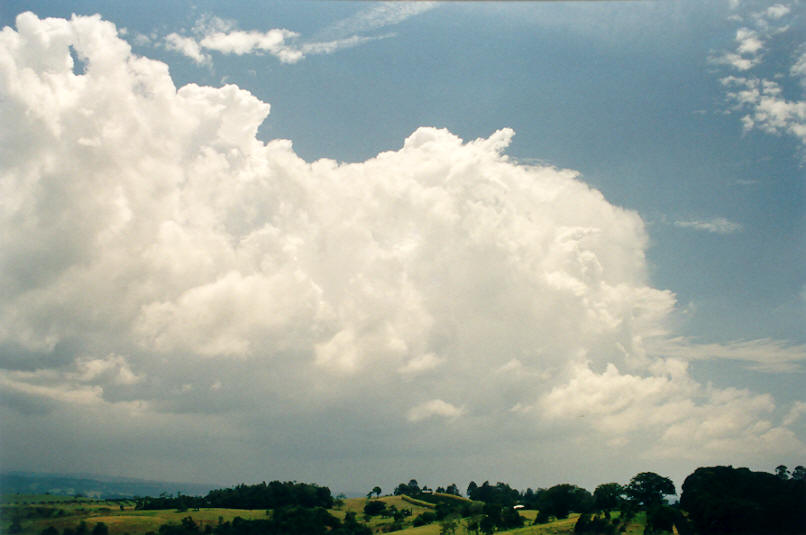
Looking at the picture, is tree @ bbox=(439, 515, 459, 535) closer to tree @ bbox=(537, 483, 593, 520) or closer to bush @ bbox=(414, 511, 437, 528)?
bush @ bbox=(414, 511, 437, 528)

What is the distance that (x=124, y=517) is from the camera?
59.0 m

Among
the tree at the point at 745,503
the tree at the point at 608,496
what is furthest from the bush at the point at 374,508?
the tree at the point at 745,503

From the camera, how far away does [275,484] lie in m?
86.4

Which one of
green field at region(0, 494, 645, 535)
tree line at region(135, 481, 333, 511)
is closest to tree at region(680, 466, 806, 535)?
green field at region(0, 494, 645, 535)

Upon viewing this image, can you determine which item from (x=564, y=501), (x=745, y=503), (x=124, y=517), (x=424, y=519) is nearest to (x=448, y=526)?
(x=424, y=519)

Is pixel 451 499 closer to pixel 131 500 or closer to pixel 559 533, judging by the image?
pixel 559 533

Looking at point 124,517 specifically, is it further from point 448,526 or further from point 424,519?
point 424,519

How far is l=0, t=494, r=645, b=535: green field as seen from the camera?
40.5 metres

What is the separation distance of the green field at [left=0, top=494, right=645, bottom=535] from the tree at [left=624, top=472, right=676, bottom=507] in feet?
27.6

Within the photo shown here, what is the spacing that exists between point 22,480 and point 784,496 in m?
68.5

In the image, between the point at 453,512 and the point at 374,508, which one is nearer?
the point at 453,512

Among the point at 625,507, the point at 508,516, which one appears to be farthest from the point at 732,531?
the point at 508,516

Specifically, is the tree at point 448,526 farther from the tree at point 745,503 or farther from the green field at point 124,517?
the tree at point 745,503

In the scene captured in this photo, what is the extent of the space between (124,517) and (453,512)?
4348 cm
